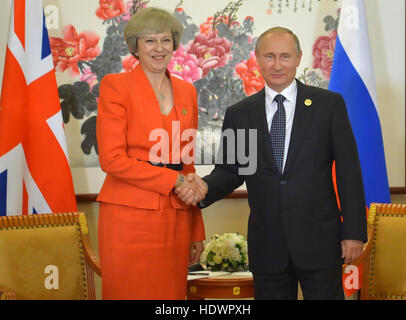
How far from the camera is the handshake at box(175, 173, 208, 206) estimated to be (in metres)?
2.59

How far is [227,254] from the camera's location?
3.26 metres

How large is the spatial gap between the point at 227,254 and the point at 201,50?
150 cm

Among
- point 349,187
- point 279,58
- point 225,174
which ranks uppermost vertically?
point 279,58

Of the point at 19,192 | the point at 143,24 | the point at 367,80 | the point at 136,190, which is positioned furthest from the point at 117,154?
the point at 367,80

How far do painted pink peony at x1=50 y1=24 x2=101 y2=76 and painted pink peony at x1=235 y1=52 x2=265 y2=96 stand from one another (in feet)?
3.14

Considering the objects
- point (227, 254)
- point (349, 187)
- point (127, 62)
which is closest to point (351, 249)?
point (349, 187)

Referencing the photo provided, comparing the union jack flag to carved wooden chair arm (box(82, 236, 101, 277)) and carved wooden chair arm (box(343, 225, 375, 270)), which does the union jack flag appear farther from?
carved wooden chair arm (box(343, 225, 375, 270))

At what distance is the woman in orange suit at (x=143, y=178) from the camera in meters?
2.56

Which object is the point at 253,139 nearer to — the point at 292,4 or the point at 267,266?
the point at 267,266

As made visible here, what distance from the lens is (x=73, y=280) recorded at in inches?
126

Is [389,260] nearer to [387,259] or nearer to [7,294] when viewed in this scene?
[387,259]

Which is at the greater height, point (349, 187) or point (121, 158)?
point (121, 158)

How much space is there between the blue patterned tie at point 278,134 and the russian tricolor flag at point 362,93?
57.4 inches
